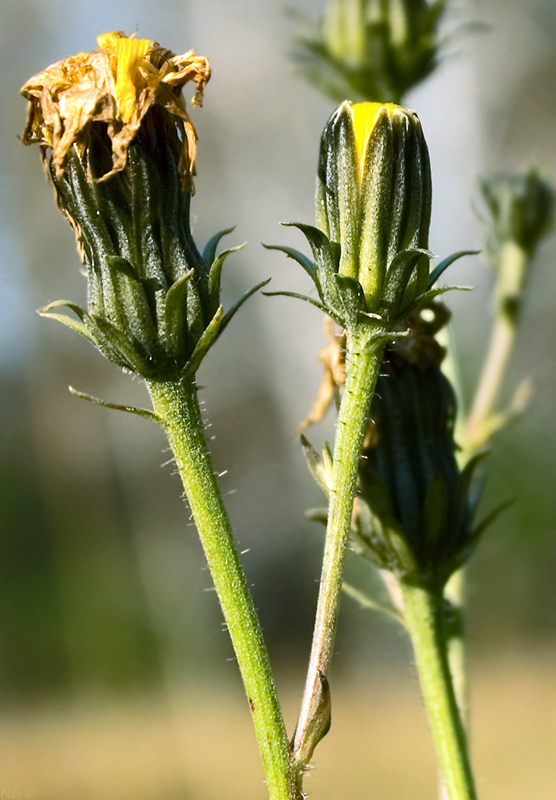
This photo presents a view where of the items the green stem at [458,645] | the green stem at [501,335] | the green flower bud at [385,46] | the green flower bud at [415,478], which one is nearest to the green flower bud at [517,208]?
the green stem at [501,335]

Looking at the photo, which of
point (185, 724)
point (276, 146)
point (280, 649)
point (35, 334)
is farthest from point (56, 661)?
point (276, 146)

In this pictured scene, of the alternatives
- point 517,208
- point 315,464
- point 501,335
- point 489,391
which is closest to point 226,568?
point 315,464

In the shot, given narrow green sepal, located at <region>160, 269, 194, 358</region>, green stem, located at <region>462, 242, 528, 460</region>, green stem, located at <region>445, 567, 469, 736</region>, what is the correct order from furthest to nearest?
green stem, located at <region>462, 242, 528, 460</region>
green stem, located at <region>445, 567, 469, 736</region>
narrow green sepal, located at <region>160, 269, 194, 358</region>

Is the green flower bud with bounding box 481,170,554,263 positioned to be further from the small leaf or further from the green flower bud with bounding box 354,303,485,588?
the small leaf

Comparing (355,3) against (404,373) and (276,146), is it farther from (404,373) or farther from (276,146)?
(276,146)

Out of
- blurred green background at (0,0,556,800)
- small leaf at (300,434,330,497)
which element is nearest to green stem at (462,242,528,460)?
small leaf at (300,434,330,497)

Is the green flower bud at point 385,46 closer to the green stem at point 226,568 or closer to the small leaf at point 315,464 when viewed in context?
the small leaf at point 315,464

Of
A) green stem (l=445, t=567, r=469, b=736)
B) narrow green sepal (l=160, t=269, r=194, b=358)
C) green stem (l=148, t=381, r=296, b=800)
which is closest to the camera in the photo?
green stem (l=148, t=381, r=296, b=800)
